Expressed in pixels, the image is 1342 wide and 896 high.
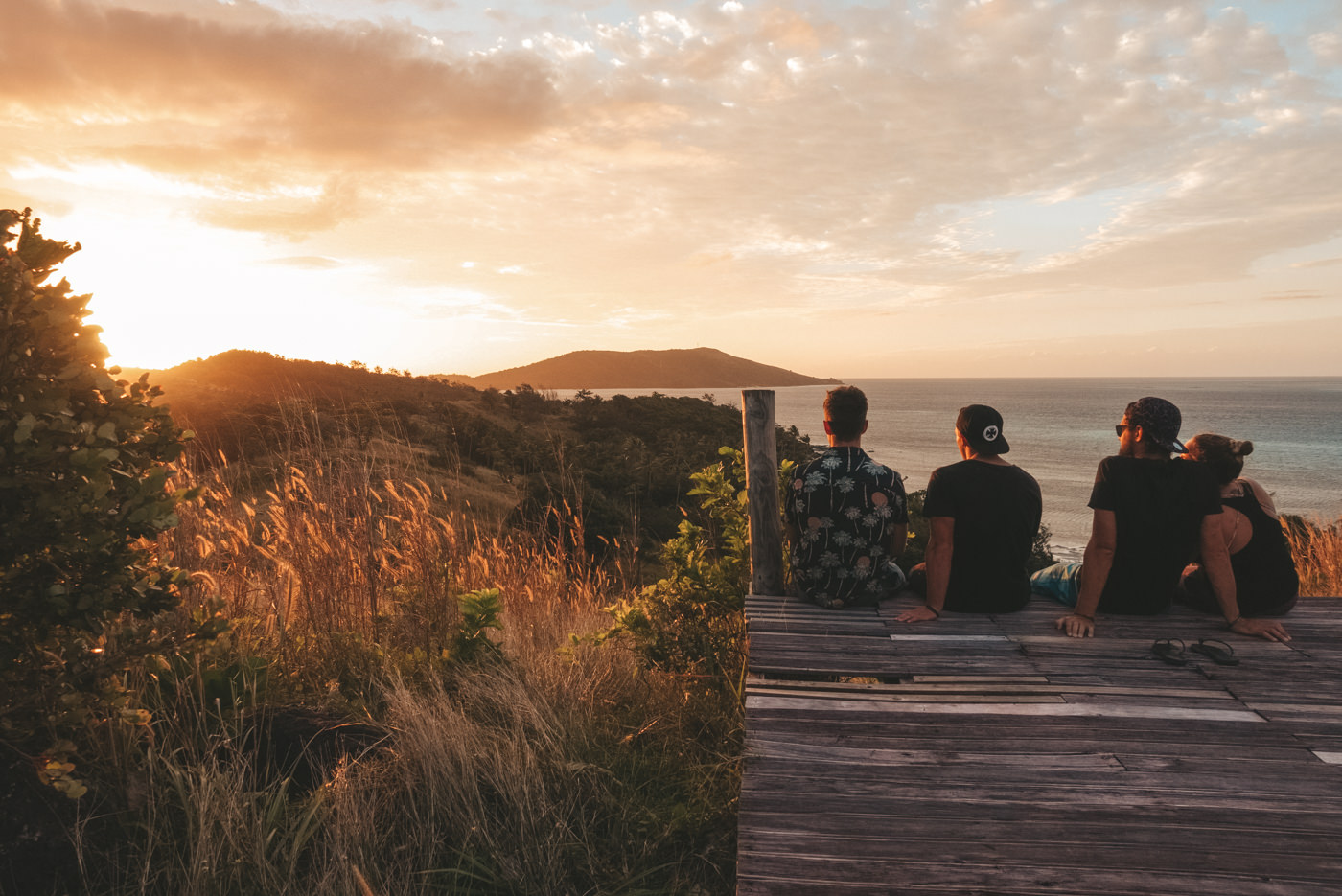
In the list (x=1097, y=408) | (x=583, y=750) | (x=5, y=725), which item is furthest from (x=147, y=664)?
(x=1097, y=408)

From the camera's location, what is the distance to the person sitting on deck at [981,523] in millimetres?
4008

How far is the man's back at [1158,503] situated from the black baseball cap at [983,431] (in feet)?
1.69

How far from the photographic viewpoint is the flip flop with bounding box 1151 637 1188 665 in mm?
3396

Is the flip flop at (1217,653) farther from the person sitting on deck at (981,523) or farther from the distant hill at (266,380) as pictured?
the distant hill at (266,380)

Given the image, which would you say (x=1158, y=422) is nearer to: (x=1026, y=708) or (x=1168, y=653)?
(x=1168, y=653)

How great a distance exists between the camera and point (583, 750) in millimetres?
3428

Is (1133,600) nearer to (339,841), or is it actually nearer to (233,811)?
(339,841)

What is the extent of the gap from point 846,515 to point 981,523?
0.72m

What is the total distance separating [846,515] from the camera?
4234mm

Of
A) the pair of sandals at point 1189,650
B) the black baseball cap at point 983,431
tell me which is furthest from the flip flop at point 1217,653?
the black baseball cap at point 983,431

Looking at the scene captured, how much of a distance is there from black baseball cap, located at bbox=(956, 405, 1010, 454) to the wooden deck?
1.00 metres

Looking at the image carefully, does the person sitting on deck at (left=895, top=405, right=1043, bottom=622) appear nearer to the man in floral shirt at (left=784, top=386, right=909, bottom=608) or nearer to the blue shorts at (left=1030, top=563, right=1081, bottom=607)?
the man in floral shirt at (left=784, top=386, right=909, bottom=608)

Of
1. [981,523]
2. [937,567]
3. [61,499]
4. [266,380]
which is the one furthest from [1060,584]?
[266,380]

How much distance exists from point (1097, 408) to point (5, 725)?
154 metres
